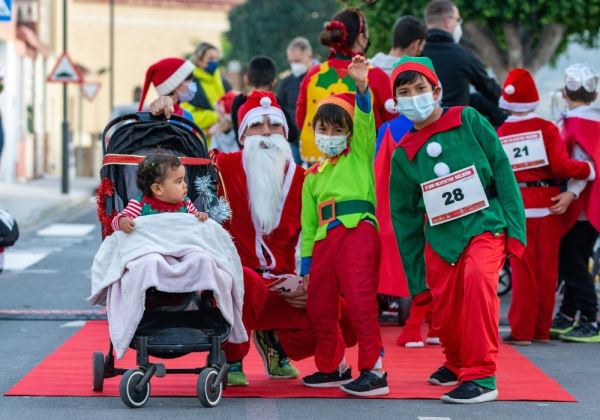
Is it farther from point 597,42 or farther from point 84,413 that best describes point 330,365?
point 597,42

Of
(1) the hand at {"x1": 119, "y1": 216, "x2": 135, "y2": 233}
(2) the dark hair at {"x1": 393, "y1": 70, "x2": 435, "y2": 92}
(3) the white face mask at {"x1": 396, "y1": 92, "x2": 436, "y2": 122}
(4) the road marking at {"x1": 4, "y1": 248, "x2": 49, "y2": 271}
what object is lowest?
(4) the road marking at {"x1": 4, "y1": 248, "x2": 49, "y2": 271}

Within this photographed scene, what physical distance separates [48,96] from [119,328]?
43.5 metres

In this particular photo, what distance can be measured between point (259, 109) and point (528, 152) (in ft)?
7.95

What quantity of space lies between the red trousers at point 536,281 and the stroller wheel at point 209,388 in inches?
126

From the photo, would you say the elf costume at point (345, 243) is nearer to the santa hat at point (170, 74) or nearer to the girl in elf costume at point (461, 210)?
the girl in elf costume at point (461, 210)

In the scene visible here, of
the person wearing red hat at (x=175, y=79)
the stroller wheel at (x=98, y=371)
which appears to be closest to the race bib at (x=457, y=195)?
the stroller wheel at (x=98, y=371)

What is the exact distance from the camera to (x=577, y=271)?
10.9m

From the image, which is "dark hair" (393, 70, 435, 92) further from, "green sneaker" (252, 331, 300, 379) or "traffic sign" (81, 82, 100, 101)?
"traffic sign" (81, 82, 100, 101)

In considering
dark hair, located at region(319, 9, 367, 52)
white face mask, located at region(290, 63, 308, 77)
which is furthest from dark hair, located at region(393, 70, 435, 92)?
white face mask, located at region(290, 63, 308, 77)

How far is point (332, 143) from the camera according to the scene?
8.36 metres

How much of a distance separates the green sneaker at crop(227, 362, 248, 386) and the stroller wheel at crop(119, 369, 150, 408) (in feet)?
2.61

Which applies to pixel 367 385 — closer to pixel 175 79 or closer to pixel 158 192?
pixel 158 192

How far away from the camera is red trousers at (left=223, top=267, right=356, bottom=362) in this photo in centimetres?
855

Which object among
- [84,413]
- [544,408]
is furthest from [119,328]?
[544,408]
